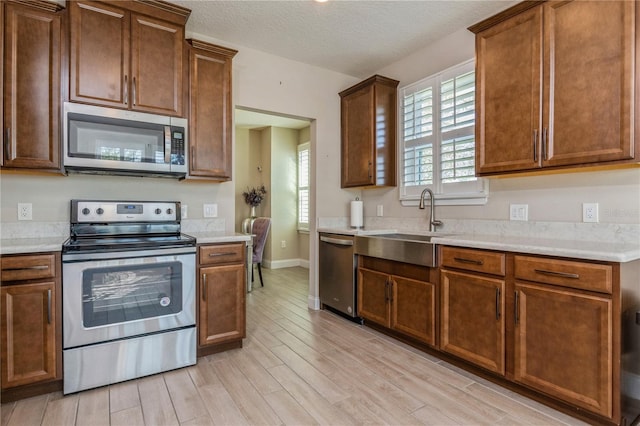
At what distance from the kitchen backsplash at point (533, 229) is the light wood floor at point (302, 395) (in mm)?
1084

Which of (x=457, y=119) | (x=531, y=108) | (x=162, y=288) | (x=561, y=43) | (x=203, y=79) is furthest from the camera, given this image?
(x=457, y=119)

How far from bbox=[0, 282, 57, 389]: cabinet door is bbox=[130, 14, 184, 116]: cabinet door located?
1.38 metres

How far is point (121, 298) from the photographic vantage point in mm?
2254

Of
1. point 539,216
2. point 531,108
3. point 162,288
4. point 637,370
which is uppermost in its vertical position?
point 531,108

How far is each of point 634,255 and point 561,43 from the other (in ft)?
4.22

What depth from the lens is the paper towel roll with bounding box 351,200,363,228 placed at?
3867 mm

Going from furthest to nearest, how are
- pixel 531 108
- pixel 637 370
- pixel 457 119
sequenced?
pixel 457 119
pixel 531 108
pixel 637 370

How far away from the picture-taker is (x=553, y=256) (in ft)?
6.15

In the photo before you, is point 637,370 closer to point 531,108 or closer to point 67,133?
point 531,108

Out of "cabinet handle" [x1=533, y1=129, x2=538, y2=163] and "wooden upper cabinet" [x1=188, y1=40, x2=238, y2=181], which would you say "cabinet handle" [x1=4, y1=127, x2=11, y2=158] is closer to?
"wooden upper cabinet" [x1=188, y1=40, x2=238, y2=181]

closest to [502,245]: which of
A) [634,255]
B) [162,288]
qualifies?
[634,255]

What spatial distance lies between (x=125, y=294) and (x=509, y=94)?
2.91 meters

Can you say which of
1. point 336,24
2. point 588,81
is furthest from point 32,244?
point 588,81

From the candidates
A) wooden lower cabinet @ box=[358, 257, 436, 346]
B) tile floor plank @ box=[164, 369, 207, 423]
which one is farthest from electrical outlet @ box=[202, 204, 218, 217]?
wooden lower cabinet @ box=[358, 257, 436, 346]
